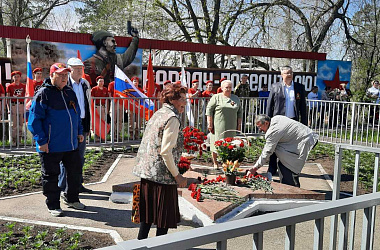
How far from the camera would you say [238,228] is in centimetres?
162

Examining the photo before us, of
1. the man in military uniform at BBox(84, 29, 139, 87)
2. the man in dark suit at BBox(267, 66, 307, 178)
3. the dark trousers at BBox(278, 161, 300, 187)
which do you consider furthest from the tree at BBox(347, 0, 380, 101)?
the dark trousers at BBox(278, 161, 300, 187)

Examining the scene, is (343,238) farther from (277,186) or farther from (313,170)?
(313,170)

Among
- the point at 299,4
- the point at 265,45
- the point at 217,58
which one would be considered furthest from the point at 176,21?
the point at 299,4

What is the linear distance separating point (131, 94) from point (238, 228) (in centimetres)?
984

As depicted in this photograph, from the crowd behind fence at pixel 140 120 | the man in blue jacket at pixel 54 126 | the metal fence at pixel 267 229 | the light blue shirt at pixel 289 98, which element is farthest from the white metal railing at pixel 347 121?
the metal fence at pixel 267 229

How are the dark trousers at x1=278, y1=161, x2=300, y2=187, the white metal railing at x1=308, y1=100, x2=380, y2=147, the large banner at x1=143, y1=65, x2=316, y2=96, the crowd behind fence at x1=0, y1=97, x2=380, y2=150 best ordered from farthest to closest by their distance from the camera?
1. the large banner at x1=143, y1=65, x2=316, y2=96
2. the white metal railing at x1=308, y1=100, x2=380, y2=147
3. the crowd behind fence at x1=0, y1=97, x2=380, y2=150
4. the dark trousers at x1=278, y1=161, x2=300, y2=187

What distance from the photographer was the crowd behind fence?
1009 centimetres

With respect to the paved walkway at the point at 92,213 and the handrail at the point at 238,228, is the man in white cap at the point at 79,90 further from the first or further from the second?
the handrail at the point at 238,228

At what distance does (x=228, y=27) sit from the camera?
26.1 metres

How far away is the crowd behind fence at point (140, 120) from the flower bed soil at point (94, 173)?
0.95m

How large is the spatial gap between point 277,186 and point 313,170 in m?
3.06

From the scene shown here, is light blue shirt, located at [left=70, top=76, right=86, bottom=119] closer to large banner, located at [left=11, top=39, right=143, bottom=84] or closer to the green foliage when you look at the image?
the green foliage

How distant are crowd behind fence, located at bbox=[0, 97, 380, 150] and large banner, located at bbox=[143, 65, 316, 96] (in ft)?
9.82

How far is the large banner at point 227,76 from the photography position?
595 inches
